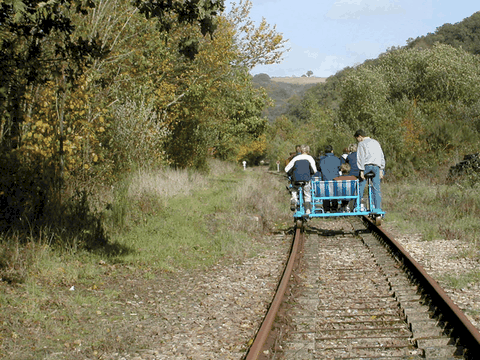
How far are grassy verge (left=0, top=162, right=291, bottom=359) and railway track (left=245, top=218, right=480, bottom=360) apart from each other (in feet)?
5.54

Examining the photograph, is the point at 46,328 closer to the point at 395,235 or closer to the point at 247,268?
the point at 247,268

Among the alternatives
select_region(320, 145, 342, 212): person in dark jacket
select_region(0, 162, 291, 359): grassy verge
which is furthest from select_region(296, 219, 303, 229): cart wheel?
select_region(320, 145, 342, 212): person in dark jacket

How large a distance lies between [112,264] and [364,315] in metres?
4.61

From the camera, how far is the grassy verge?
566 cm

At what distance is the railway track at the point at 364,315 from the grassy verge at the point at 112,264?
169 centimetres

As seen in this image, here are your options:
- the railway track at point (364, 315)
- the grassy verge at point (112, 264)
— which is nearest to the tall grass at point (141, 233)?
the grassy verge at point (112, 264)

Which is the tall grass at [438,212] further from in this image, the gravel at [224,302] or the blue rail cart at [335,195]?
the blue rail cart at [335,195]

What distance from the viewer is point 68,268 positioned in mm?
8039

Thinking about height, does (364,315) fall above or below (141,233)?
below

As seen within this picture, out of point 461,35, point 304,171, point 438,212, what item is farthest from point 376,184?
point 461,35

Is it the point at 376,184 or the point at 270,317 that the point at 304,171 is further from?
the point at 270,317

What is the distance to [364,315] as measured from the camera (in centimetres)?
606

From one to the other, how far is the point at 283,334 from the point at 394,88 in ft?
159

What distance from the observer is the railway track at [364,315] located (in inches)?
193
